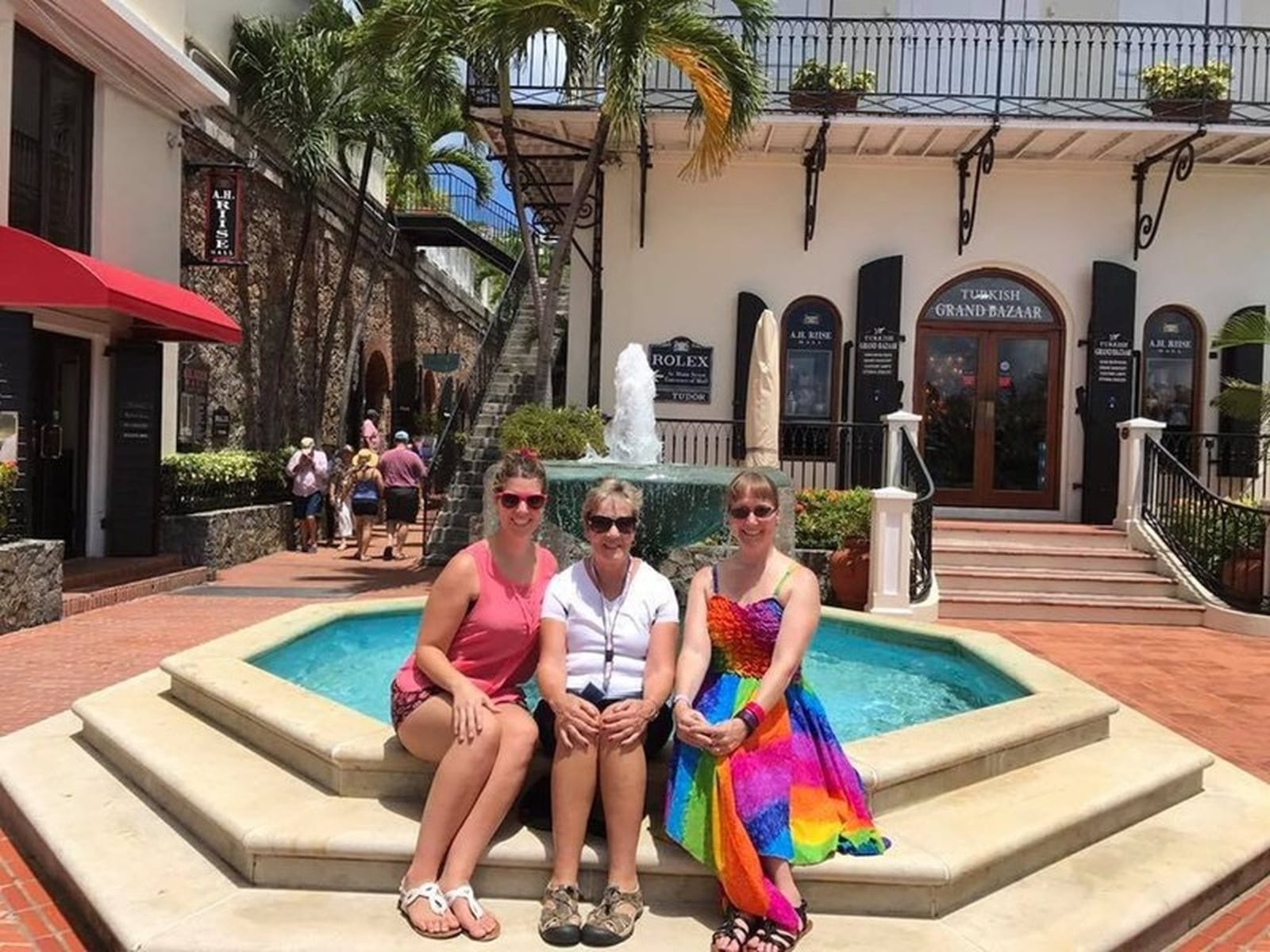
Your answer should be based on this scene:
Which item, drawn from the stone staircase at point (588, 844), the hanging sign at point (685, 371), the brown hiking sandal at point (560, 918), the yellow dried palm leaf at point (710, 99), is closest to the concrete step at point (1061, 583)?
the hanging sign at point (685, 371)

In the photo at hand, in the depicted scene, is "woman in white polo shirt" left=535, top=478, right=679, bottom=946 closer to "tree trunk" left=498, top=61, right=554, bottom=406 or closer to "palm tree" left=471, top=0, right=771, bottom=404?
"palm tree" left=471, top=0, right=771, bottom=404

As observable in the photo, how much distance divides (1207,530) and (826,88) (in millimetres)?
6572

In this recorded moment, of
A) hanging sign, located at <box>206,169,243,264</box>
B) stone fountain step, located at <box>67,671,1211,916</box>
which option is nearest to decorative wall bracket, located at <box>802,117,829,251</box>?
hanging sign, located at <box>206,169,243,264</box>

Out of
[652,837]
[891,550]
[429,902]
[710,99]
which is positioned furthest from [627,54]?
[429,902]

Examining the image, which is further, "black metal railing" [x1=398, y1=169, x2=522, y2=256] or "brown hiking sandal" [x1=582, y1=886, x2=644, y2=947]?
"black metal railing" [x1=398, y1=169, x2=522, y2=256]

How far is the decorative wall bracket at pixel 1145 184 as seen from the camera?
12711 mm

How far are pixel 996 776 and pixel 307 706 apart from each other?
2814mm

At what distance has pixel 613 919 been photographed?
3000 millimetres

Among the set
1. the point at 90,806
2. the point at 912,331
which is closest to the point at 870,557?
the point at 912,331

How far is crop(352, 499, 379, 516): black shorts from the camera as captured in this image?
43.9 feet

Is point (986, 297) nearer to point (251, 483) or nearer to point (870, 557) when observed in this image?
point (870, 557)

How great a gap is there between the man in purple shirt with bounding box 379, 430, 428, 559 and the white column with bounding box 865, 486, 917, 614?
637 centimetres

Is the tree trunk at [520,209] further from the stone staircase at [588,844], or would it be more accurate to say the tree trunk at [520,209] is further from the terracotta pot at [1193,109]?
the terracotta pot at [1193,109]

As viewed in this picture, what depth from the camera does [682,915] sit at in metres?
3.17
